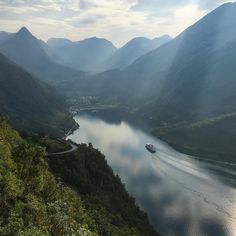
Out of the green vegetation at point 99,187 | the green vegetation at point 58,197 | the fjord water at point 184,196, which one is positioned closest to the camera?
the green vegetation at point 58,197

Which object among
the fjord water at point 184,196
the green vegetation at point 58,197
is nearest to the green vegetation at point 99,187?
the green vegetation at point 58,197

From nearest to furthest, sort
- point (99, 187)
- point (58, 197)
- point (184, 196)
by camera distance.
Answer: point (58, 197)
point (99, 187)
point (184, 196)

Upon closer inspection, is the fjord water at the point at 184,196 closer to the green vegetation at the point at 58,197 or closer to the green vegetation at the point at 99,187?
the green vegetation at the point at 99,187

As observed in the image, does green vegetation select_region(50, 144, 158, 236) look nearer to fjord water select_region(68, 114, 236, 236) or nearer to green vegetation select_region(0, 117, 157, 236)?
green vegetation select_region(0, 117, 157, 236)

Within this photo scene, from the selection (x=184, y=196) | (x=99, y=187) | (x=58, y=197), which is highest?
(x=184, y=196)

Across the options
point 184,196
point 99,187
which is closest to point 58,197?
point 99,187

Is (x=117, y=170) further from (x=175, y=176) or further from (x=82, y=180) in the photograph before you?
(x=82, y=180)

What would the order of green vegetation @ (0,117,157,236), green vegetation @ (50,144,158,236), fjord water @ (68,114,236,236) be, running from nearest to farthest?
green vegetation @ (0,117,157,236)
green vegetation @ (50,144,158,236)
fjord water @ (68,114,236,236)

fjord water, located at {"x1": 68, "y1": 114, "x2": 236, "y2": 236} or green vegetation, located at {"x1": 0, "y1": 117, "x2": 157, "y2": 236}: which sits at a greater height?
fjord water, located at {"x1": 68, "y1": 114, "x2": 236, "y2": 236}

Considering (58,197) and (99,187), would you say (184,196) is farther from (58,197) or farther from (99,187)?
(58,197)

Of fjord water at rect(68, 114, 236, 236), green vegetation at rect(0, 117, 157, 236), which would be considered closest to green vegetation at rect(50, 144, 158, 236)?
green vegetation at rect(0, 117, 157, 236)
